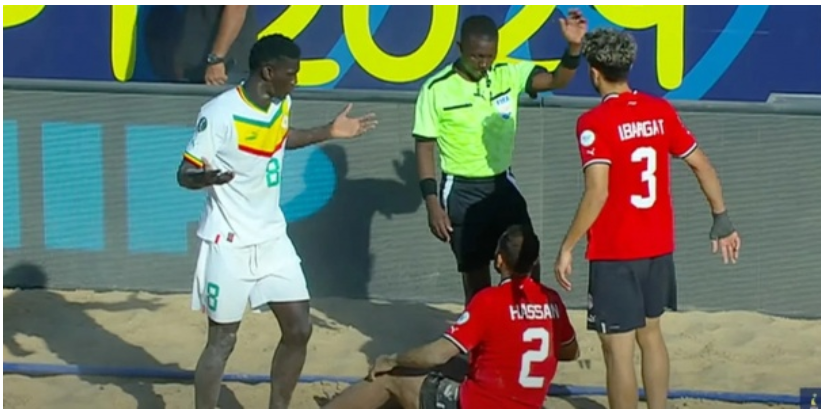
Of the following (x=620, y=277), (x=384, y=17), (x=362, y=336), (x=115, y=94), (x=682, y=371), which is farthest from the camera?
(x=384, y=17)

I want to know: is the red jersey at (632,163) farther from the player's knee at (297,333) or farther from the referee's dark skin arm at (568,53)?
the player's knee at (297,333)

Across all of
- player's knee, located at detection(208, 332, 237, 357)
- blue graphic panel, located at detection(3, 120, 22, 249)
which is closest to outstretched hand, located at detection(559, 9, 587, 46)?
player's knee, located at detection(208, 332, 237, 357)

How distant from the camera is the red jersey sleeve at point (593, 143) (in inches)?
260

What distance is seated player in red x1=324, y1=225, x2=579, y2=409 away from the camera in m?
6.32

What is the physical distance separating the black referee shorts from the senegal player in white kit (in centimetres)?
103

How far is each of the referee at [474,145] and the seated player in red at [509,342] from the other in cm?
134

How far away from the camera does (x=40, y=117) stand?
9.66 m

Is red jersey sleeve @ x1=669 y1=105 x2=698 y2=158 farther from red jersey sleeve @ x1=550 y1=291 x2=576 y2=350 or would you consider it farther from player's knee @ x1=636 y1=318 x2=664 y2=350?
red jersey sleeve @ x1=550 y1=291 x2=576 y2=350

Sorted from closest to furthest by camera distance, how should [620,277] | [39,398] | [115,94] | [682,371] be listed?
[620,277] < [39,398] < [682,371] < [115,94]

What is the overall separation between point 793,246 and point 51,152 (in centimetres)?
440

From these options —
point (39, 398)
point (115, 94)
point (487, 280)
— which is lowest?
point (39, 398)

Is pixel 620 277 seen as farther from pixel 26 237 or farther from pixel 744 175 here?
pixel 26 237

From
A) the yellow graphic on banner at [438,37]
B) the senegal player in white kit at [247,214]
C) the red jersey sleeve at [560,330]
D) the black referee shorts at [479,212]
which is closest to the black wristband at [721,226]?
the red jersey sleeve at [560,330]

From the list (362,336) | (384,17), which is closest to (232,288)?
(362,336)
